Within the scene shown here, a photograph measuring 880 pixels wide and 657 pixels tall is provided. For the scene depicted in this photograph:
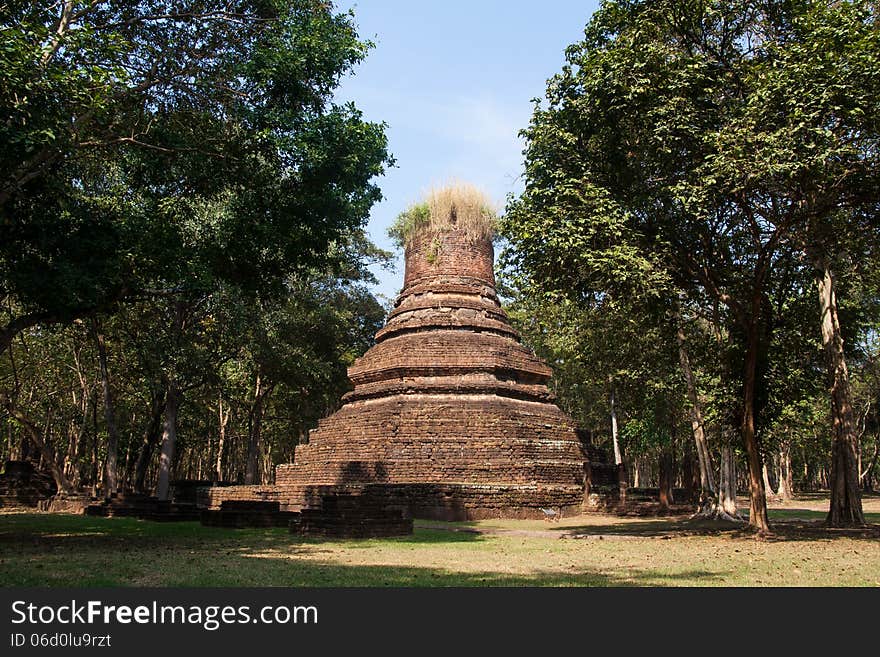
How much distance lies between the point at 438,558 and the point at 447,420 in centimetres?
1079

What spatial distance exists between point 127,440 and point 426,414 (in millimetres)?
27877

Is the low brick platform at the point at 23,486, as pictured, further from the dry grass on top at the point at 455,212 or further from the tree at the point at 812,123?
the tree at the point at 812,123

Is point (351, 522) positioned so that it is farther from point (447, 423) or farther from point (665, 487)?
point (665, 487)

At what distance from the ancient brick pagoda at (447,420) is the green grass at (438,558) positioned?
11.7ft

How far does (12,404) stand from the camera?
84.7 feet

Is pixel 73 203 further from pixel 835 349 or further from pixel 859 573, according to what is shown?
pixel 835 349

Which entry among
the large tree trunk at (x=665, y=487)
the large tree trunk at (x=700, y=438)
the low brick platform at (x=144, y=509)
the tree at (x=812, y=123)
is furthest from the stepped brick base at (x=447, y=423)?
the tree at (x=812, y=123)

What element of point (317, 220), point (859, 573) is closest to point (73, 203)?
point (317, 220)

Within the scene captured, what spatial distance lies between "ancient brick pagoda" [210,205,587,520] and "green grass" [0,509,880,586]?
3.56 metres

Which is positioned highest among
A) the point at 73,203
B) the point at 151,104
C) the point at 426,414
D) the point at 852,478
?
the point at 151,104

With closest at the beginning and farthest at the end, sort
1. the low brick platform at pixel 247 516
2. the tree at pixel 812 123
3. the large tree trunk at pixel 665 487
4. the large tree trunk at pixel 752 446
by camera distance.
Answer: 1. the tree at pixel 812 123
2. the large tree trunk at pixel 752 446
3. the low brick platform at pixel 247 516
4. the large tree trunk at pixel 665 487

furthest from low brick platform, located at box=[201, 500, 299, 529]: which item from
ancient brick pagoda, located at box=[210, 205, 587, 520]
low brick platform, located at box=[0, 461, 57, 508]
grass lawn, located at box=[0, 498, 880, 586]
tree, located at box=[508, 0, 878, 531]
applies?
low brick platform, located at box=[0, 461, 57, 508]

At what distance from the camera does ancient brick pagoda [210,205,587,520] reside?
20.0m

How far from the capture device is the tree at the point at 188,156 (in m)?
11.9
